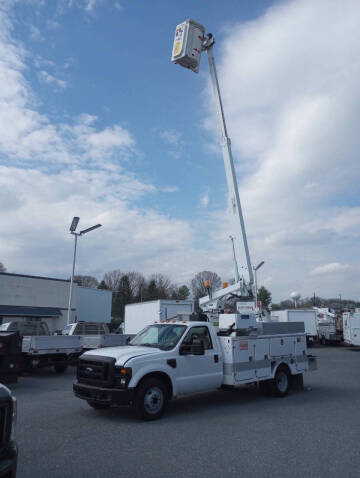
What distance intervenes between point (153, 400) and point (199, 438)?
156 centimetres

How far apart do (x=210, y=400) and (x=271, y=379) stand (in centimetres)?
171

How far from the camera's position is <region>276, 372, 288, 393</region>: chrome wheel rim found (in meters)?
10.9

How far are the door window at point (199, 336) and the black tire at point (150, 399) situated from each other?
1.20 meters

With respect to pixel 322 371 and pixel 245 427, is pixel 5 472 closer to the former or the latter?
pixel 245 427

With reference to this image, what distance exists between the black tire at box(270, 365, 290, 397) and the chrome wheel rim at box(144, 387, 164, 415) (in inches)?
148

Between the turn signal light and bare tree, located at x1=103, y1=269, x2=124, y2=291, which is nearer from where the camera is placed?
the turn signal light

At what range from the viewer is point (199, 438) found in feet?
22.1

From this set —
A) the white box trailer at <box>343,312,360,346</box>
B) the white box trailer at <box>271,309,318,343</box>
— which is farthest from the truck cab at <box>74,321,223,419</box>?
the white box trailer at <box>271,309,318,343</box>

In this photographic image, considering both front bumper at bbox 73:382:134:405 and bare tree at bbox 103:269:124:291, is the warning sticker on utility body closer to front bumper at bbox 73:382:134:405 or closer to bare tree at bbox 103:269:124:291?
front bumper at bbox 73:382:134:405

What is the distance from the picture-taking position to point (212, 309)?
43.5 ft

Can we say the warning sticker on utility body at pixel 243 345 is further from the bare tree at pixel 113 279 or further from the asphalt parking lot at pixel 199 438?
the bare tree at pixel 113 279

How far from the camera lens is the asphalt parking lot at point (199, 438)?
212 inches

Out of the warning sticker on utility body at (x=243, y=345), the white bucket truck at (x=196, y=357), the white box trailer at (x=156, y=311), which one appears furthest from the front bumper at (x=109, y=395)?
the white box trailer at (x=156, y=311)

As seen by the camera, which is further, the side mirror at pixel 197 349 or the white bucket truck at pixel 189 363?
the side mirror at pixel 197 349
